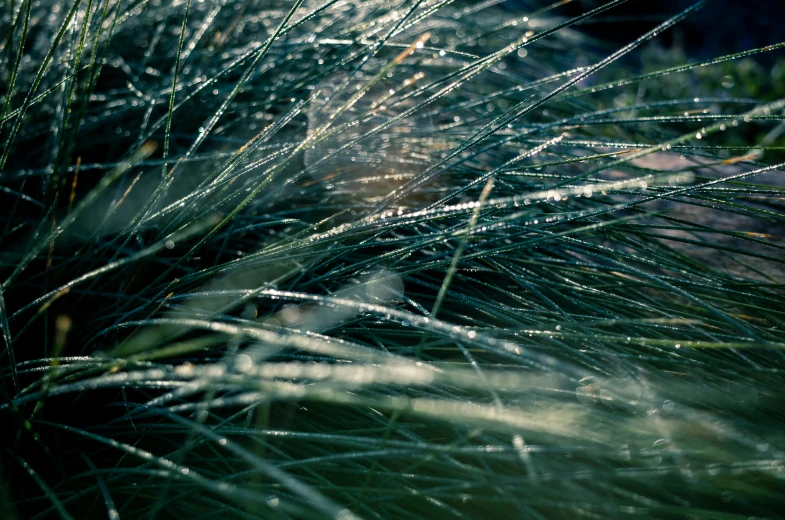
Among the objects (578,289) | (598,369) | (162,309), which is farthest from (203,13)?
(598,369)

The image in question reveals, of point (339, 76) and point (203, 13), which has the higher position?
point (203, 13)

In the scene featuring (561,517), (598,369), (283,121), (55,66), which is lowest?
(561,517)

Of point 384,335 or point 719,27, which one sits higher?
point 719,27

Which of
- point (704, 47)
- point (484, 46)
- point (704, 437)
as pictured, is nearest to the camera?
point (704, 437)

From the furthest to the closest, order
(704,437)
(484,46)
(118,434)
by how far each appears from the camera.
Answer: (484,46)
(118,434)
(704,437)

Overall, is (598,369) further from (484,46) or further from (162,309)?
(484,46)

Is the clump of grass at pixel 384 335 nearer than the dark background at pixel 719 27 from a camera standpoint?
Yes

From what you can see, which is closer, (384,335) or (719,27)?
(384,335)

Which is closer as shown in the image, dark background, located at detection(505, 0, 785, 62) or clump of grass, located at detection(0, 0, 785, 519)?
clump of grass, located at detection(0, 0, 785, 519)
